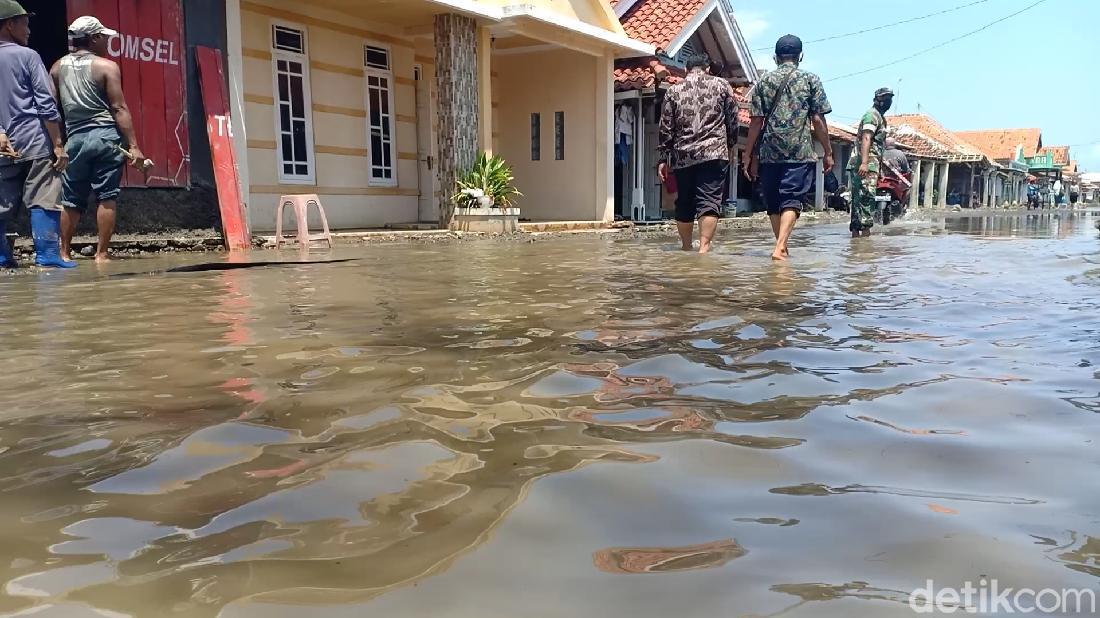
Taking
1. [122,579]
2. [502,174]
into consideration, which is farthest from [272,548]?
[502,174]

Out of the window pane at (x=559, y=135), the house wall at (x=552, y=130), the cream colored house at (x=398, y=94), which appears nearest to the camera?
the cream colored house at (x=398, y=94)

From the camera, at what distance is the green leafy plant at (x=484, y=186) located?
1070 centimetres

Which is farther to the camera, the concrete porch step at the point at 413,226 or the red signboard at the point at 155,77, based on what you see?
the concrete porch step at the point at 413,226

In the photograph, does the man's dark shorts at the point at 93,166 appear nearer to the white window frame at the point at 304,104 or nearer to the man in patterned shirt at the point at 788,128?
the white window frame at the point at 304,104

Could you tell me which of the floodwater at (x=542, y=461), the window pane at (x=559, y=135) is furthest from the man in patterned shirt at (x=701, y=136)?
the window pane at (x=559, y=135)

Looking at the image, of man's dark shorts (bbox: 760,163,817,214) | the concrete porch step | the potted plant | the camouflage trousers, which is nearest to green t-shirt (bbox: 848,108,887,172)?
the camouflage trousers

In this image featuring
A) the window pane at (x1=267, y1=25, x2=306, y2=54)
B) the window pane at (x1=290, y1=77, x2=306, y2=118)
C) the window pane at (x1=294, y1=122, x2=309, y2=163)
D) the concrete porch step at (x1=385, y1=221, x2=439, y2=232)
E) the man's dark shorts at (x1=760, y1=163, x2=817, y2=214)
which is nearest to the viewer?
the man's dark shorts at (x1=760, y1=163, x2=817, y2=214)

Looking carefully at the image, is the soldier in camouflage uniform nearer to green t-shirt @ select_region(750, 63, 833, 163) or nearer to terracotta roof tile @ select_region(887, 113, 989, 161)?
green t-shirt @ select_region(750, 63, 833, 163)

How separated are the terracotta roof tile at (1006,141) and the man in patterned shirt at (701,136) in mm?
53340

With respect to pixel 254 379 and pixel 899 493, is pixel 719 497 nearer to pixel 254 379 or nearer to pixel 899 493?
pixel 899 493

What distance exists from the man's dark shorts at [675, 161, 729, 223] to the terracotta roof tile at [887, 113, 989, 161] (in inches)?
1275

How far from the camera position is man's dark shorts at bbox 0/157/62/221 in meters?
5.63

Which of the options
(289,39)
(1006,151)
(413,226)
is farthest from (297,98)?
(1006,151)

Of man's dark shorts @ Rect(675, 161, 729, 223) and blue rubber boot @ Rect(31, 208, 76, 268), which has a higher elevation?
man's dark shorts @ Rect(675, 161, 729, 223)
